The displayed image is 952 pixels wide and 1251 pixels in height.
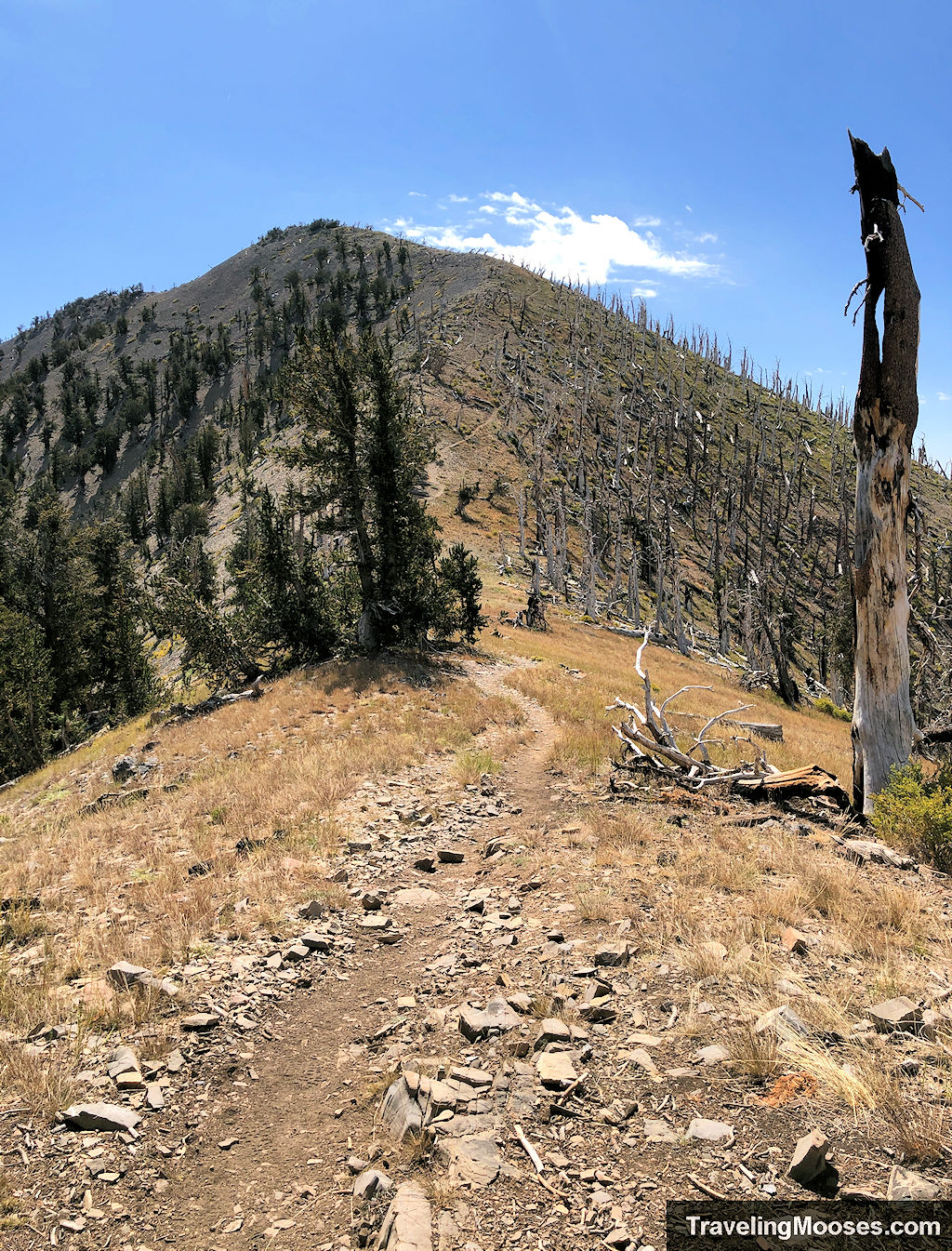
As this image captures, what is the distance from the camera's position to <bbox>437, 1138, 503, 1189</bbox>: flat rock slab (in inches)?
A: 134

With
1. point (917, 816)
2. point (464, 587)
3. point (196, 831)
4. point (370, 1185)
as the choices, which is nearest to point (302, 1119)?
point (370, 1185)

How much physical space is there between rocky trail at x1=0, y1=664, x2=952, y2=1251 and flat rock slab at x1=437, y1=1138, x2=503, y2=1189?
Answer: 0.5 inches

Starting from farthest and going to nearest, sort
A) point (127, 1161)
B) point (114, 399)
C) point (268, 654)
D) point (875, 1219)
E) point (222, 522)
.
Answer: point (114, 399)
point (222, 522)
point (268, 654)
point (127, 1161)
point (875, 1219)

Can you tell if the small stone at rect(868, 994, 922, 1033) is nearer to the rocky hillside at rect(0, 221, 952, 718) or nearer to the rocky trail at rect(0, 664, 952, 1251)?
the rocky trail at rect(0, 664, 952, 1251)

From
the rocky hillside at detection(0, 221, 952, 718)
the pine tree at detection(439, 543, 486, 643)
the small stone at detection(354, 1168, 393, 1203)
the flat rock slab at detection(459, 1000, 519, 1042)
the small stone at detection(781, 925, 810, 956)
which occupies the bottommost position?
the small stone at detection(354, 1168, 393, 1203)

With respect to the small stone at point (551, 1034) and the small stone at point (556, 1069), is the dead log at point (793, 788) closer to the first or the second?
the small stone at point (551, 1034)

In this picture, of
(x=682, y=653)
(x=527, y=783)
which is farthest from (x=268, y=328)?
(x=527, y=783)

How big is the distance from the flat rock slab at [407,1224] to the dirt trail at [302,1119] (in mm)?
295

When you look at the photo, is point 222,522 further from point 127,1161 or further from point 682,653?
point 127,1161

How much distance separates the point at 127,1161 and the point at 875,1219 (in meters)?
4.00

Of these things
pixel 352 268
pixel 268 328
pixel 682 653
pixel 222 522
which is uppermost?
pixel 352 268

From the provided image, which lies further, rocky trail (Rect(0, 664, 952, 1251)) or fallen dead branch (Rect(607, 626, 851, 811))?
fallen dead branch (Rect(607, 626, 851, 811))

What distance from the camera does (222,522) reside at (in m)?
82.8

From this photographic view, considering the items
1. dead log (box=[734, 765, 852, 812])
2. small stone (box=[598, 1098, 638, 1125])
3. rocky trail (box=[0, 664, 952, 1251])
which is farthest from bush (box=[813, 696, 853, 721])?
small stone (box=[598, 1098, 638, 1125])
